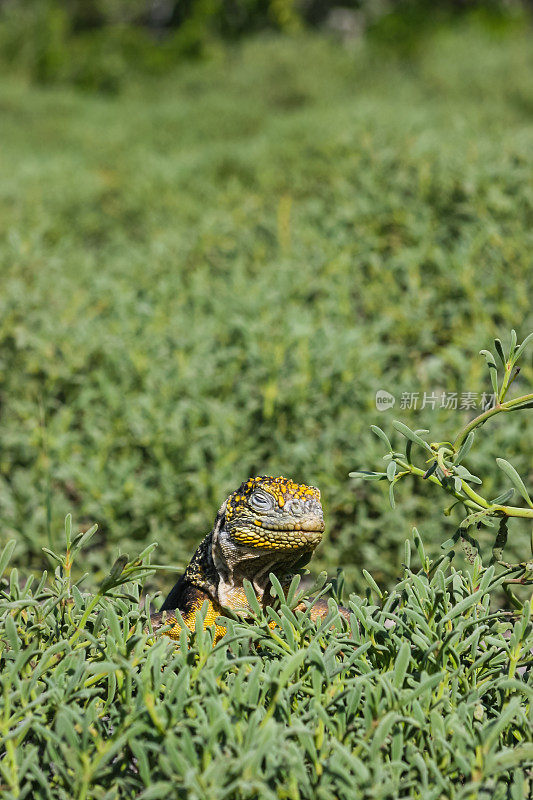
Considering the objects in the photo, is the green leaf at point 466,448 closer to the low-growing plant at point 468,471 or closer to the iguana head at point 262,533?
the low-growing plant at point 468,471

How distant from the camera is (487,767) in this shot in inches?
52.2

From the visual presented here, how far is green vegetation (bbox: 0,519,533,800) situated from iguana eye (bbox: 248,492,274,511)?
0.32 meters

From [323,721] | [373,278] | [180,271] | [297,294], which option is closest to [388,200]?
[373,278]

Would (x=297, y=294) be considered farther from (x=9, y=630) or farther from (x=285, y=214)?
(x=9, y=630)

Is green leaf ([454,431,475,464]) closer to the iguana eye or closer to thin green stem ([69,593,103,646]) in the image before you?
the iguana eye

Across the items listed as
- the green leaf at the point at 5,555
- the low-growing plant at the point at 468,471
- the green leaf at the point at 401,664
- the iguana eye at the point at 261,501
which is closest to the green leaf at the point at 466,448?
the low-growing plant at the point at 468,471

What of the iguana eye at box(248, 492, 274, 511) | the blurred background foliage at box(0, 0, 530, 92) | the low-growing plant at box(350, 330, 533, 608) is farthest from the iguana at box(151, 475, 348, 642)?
the blurred background foliage at box(0, 0, 530, 92)

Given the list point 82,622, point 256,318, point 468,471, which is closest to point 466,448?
point 468,471

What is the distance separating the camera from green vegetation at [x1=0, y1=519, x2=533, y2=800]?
1.34 m

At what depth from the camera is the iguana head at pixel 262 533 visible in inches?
76.9

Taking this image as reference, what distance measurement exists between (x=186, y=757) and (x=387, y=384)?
3.19 metres

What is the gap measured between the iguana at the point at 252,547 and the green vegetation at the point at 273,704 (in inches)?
9.7

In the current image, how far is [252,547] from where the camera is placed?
A: 207cm

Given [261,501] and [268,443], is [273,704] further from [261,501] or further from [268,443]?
[268,443]
